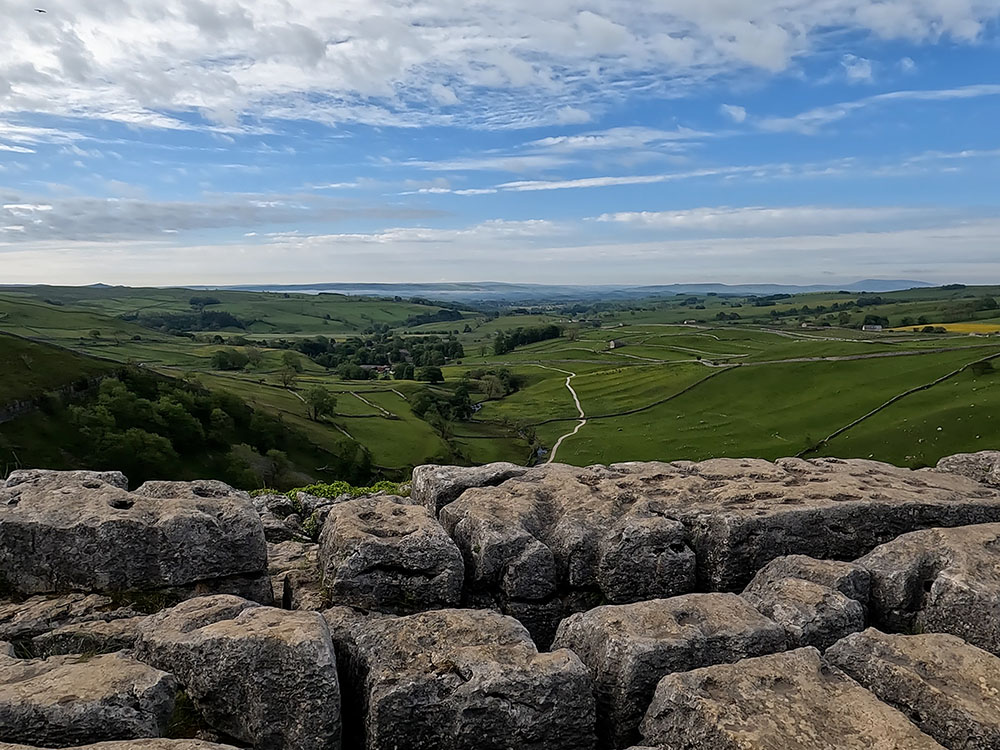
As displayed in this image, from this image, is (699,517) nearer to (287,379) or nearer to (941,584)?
(941,584)

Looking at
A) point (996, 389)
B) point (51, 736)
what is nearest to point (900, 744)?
point (51, 736)

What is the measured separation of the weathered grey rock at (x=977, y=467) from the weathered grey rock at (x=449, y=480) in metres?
17.3

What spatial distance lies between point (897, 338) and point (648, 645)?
576ft

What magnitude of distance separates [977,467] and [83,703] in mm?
29122

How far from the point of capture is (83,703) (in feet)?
32.1

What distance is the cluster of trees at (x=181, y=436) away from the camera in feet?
251

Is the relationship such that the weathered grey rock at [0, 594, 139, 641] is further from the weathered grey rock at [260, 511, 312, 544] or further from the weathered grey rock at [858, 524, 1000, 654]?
the weathered grey rock at [858, 524, 1000, 654]

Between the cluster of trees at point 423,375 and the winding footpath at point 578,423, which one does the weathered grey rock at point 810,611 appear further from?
the cluster of trees at point 423,375

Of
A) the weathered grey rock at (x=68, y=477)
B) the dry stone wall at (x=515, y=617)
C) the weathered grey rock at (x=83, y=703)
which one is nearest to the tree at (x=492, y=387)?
the weathered grey rock at (x=68, y=477)

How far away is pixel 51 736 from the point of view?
374 inches

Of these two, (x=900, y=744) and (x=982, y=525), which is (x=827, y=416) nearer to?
(x=982, y=525)

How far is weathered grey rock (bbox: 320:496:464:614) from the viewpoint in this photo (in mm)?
15133

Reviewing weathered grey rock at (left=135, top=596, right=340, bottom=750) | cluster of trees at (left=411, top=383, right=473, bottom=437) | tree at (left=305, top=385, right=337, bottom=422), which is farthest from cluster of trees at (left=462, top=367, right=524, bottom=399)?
weathered grey rock at (left=135, top=596, right=340, bottom=750)

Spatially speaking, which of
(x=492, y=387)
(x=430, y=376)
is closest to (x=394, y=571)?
(x=492, y=387)
